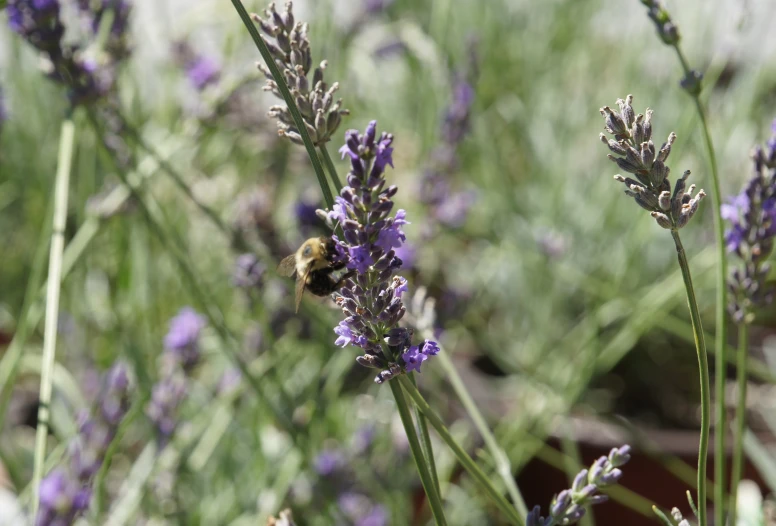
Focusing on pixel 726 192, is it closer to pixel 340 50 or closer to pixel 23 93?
pixel 340 50

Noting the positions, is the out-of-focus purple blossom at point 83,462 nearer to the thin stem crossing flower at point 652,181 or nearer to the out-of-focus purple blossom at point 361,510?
the out-of-focus purple blossom at point 361,510

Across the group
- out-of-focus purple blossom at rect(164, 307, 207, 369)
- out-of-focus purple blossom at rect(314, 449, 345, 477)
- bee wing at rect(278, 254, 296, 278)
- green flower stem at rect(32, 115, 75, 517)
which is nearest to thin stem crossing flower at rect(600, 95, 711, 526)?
bee wing at rect(278, 254, 296, 278)

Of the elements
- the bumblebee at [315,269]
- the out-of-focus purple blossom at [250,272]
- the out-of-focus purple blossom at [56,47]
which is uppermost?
the out-of-focus purple blossom at [56,47]

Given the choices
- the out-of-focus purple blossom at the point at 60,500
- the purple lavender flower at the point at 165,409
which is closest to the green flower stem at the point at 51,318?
the out-of-focus purple blossom at the point at 60,500

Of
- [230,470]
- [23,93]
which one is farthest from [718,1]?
[23,93]

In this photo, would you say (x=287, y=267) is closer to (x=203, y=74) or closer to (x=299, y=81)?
(x=299, y=81)

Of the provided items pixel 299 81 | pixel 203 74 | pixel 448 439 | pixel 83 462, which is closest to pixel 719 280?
pixel 448 439
